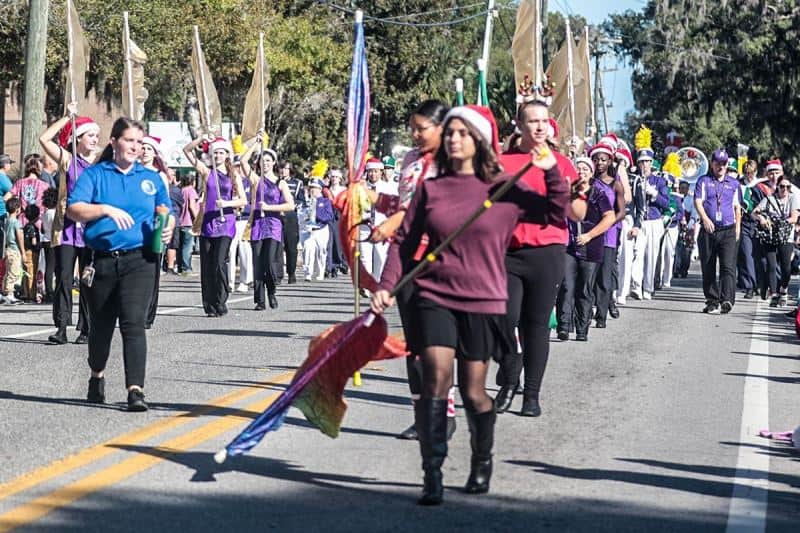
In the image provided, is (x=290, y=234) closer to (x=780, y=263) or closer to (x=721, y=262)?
(x=780, y=263)

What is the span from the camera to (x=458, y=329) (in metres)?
7.06

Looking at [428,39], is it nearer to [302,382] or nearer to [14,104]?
[14,104]

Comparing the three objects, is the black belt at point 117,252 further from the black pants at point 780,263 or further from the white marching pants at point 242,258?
the black pants at point 780,263

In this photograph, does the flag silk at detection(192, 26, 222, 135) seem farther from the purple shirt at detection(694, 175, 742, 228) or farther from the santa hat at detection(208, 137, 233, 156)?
the purple shirt at detection(694, 175, 742, 228)

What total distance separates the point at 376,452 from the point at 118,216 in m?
2.33

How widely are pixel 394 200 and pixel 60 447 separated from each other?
7.16 feet

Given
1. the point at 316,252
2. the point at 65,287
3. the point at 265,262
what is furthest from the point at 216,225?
the point at 316,252

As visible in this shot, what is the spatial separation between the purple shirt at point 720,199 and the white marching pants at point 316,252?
379 inches

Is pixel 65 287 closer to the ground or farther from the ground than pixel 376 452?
farther from the ground

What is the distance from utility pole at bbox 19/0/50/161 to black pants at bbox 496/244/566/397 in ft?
50.9

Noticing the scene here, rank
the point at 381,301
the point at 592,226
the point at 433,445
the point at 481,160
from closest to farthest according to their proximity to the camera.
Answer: the point at 433,445 → the point at 381,301 → the point at 481,160 → the point at 592,226

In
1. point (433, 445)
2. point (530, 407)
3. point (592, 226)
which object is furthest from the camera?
point (592, 226)

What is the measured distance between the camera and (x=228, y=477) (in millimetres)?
7559

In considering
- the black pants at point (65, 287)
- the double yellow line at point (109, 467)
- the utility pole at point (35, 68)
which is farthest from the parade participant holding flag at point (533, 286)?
the utility pole at point (35, 68)
